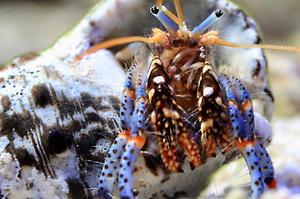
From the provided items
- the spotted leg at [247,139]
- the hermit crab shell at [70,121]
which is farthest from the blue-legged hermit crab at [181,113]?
the hermit crab shell at [70,121]

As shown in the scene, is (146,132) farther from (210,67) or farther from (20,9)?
(20,9)

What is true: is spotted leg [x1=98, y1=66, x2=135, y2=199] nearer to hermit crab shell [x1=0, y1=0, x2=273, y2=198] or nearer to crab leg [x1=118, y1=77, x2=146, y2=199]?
crab leg [x1=118, y1=77, x2=146, y2=199]

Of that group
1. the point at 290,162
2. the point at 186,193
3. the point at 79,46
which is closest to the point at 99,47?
the point at 79,46

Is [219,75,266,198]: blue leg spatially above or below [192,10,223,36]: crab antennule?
below

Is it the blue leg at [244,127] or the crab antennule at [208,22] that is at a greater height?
the crab antennule at [208,22]

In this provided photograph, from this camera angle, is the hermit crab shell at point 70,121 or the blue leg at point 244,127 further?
the hermit crab shell at point 70,121

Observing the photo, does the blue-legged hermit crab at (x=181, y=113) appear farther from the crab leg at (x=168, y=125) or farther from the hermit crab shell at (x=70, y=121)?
the hermit crab shell at (x=70, y=121)

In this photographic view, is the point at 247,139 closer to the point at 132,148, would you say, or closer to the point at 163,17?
the point at 132,148

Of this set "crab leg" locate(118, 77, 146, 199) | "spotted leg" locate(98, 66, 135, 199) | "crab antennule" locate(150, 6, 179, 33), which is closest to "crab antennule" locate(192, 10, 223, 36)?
"crab antennule" locate(150, 6, 179, 33)

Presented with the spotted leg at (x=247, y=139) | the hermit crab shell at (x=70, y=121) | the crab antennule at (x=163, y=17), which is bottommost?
the spotted leg at (x=247, y=139)
